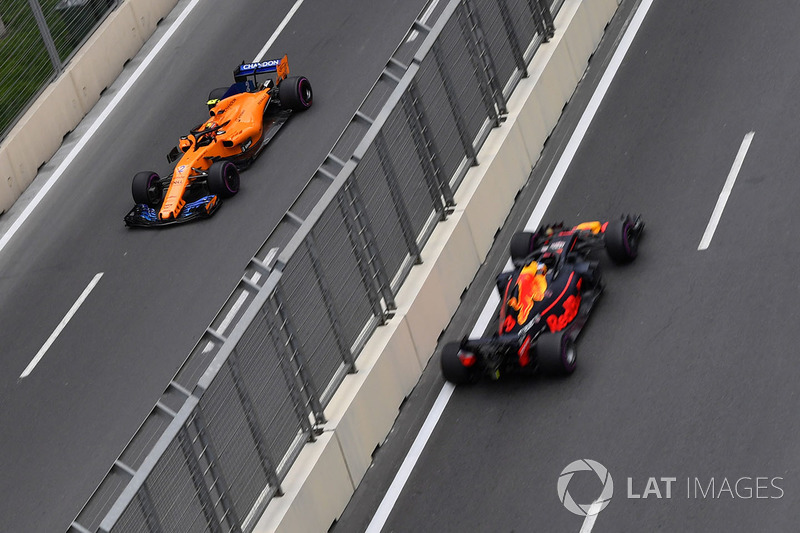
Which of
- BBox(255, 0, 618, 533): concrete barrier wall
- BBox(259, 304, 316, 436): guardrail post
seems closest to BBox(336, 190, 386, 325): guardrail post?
BBox(255, 0, 618, 533): concrete barrier wall

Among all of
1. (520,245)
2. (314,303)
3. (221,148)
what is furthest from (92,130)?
(314,303)

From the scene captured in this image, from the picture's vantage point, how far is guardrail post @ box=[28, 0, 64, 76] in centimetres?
2230

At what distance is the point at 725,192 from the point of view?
16000 millimetres

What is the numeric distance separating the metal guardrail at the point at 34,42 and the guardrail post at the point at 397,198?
9027 mm

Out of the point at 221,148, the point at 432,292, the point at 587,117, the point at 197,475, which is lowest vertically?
the point at 197,475

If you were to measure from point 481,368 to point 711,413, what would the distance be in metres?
2.50

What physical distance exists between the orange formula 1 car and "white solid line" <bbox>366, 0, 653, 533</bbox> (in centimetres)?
442

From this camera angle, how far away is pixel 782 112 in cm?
1703

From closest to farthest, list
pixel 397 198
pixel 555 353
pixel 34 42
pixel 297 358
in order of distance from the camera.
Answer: pixel 297 358, pixel 555 353, pixel 397 198, pixel 34 42

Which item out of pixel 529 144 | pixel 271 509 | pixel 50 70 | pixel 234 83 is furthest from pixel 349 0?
pixel 271 509

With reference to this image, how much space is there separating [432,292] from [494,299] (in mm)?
824

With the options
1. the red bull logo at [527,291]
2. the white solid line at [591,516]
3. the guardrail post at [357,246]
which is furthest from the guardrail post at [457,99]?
the white solid line at [591,516]

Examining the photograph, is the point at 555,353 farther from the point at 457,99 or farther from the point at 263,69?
the point at 263,69

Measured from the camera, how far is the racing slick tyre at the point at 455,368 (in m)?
14.5
